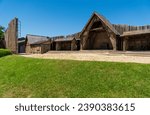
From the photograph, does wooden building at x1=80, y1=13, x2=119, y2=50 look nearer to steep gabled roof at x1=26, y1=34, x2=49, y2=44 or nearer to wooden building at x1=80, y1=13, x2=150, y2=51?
wooden building at x1=80, y1=13, x2=150, y2=51

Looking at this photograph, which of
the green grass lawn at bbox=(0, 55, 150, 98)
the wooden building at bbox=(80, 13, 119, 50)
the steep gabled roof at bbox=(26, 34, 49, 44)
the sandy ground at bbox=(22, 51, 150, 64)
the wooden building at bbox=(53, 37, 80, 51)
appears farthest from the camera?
the steep gabled roof at bbox=(26, 34, 49, 44)

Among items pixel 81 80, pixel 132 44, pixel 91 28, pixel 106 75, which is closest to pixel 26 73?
pixel 81 80

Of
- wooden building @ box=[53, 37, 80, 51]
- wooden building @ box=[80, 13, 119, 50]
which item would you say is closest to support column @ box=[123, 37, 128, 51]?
wooden building @ box=[80, 13, 119, 50]

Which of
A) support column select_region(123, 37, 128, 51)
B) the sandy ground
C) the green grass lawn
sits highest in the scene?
support column select_region(123, 37, 128, 51)

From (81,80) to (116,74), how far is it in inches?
78.3

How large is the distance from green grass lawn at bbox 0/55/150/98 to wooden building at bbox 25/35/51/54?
2667 cm

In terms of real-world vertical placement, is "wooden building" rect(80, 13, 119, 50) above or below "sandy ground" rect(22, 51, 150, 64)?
above

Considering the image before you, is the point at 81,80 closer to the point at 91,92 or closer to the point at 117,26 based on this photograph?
the point at 91,92

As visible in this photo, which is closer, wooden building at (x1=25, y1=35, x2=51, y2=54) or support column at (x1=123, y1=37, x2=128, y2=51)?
support column at (x1=123, y1=37, x2=128, y2=51)

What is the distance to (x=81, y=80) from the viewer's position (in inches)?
409

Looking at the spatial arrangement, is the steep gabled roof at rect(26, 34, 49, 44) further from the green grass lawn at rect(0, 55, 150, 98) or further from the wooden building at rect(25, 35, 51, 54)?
the green grass lawn at rect(0, 55, 150, 98)

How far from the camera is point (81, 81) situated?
10266 millimetres

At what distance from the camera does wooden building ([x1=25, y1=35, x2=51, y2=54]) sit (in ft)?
131

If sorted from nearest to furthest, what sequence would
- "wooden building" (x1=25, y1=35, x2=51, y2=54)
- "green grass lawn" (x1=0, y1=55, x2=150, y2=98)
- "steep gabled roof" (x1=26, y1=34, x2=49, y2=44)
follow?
"green grass lawn" (x1=0, y1=55, x2=150, y2=98)
"wooden building" (x1=25, y1=35, x2=51, y2=54)
"steep gabled roof" (x1=26, y1=34, x2=49, y2=44)
